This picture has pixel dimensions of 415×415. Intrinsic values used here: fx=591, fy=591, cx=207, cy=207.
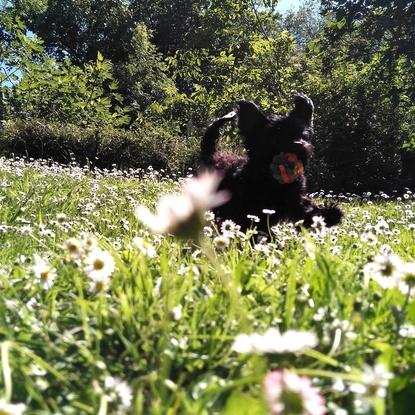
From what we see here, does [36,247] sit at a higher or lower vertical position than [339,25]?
lower

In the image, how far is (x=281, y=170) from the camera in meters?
3.44

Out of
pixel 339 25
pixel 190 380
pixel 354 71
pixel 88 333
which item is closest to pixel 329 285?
pixel 190 380

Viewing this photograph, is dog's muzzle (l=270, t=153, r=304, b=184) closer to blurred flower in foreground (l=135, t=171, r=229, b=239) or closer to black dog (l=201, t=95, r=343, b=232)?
black dog (l=201, t=95, r=343, b=232)

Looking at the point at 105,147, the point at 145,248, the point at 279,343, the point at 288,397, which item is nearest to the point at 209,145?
the point at 145,248

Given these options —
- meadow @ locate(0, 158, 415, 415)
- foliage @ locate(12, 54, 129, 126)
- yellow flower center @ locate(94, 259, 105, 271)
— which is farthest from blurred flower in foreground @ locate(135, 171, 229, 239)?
foliage @ locate(12, 54, 129, 126)

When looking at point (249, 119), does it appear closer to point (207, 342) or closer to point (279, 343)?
point (207, 342)

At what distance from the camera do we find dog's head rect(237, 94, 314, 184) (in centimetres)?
343

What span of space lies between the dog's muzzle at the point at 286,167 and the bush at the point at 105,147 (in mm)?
9095

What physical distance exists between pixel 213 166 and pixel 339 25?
37.7 feet

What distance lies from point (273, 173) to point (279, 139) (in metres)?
0.23

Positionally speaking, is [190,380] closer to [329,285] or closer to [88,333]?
[88,333]

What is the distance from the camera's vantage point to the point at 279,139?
3559mm

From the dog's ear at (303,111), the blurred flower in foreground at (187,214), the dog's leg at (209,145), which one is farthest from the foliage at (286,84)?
the blurred flower in foreground at (187,214)

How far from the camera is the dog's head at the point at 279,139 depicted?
343 cm
